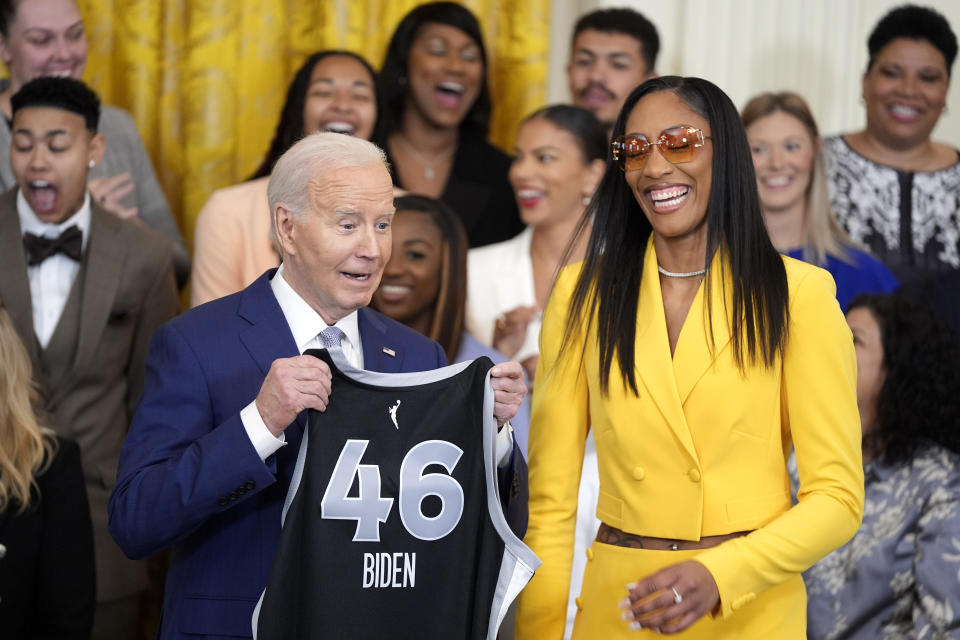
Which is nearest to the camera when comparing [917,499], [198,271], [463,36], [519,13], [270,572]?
[270,572]

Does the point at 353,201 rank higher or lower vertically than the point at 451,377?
higher

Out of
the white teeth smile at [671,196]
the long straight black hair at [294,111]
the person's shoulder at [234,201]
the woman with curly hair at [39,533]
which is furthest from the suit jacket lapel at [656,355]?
the long straight black hair at [294,111]

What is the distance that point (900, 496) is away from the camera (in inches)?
152

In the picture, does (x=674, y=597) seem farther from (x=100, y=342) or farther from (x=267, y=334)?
(x=100, y=342)

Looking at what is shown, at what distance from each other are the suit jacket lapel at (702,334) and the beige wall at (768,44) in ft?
A: 11.3

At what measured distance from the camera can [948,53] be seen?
17.0ft

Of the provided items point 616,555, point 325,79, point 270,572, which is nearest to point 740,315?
point 616,555

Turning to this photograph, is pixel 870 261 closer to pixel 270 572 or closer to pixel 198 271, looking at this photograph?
pixel 198 271

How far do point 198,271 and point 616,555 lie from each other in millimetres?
2268

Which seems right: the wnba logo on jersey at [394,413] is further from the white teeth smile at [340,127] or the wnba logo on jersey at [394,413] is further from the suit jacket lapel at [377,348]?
the white teeth smile at [340,127]

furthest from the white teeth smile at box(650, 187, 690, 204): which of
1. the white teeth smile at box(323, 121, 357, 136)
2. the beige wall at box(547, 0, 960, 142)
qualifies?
the beige wall at box(547, 0, 960, 142)

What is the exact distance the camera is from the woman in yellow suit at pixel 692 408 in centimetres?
239

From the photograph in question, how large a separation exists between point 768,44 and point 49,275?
3.42 m

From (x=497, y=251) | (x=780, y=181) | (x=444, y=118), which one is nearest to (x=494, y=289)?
(x=497, y=251)
